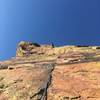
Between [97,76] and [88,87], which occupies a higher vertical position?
[97,76]

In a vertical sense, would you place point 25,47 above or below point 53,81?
A: above

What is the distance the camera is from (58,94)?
806 inches

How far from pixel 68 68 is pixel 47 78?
3255 mm

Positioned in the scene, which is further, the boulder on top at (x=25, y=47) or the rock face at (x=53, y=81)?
the boulder on top at (x=25, y=47)

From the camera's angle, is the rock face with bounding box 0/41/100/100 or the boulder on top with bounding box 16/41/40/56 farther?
the boulder on top with bounding box 16/41/40/56

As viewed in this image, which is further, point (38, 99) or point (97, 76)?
point (97, 76)

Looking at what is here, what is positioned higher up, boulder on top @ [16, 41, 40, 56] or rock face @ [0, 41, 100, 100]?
boulder on top @ [16, 41, 40, 56]

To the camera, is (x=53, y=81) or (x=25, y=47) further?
(x=25, y=47)

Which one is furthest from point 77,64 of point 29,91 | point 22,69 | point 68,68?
point 29,91

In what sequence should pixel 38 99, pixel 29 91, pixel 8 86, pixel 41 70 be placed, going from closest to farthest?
pixel 38 99
pixel 29 91
pixel 8 86
pixel 41 70

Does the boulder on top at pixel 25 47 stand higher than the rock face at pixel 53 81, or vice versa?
the boulder on top at pixel 25 47

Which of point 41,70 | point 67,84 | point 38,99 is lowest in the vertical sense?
point 38,99

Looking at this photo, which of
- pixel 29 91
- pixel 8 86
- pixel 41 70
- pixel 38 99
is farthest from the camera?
pixel 41 70

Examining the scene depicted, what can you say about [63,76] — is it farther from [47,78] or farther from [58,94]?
[58,94]
